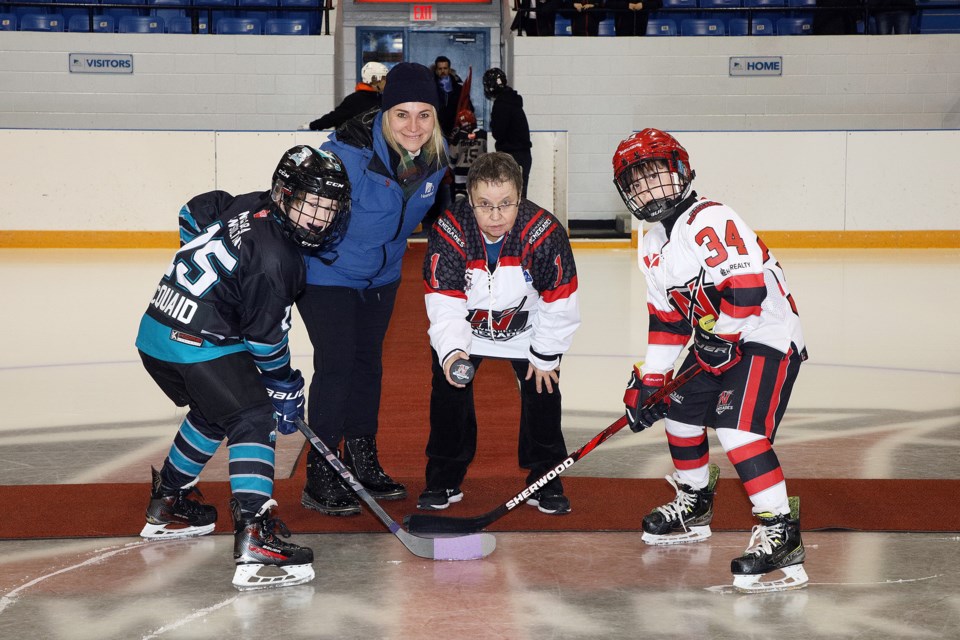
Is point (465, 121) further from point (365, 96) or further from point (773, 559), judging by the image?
point (773, 559)

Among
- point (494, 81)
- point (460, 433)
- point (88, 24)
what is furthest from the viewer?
point (88, 24)

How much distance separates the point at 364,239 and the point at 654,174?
0.90 metres

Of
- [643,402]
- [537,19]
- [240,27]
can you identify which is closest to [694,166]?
[537,19]

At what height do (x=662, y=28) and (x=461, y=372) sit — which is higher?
(x=662, y=28)

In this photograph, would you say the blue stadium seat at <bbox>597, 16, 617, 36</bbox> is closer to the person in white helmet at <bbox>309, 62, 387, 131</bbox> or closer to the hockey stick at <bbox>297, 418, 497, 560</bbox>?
the person in white helmet at <bbox>309, 62, 387, 131</bbox>

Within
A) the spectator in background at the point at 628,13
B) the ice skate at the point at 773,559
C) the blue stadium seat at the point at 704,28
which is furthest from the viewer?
the blue stadium seat at the point at 704,28

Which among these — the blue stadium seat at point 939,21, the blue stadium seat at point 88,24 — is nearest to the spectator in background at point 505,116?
the blue stadium seat at point 88,24

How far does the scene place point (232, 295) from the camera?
103 inches

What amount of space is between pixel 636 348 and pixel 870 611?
3.50 m

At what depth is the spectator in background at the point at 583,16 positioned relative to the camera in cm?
1235

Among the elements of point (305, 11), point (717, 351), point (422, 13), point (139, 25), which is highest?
point (422, 13)

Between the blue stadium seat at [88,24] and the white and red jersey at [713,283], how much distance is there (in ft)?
37.5

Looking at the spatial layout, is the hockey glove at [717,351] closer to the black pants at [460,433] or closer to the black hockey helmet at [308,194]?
the black pants at [460,433]

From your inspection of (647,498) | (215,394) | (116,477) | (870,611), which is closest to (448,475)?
(647,498)
